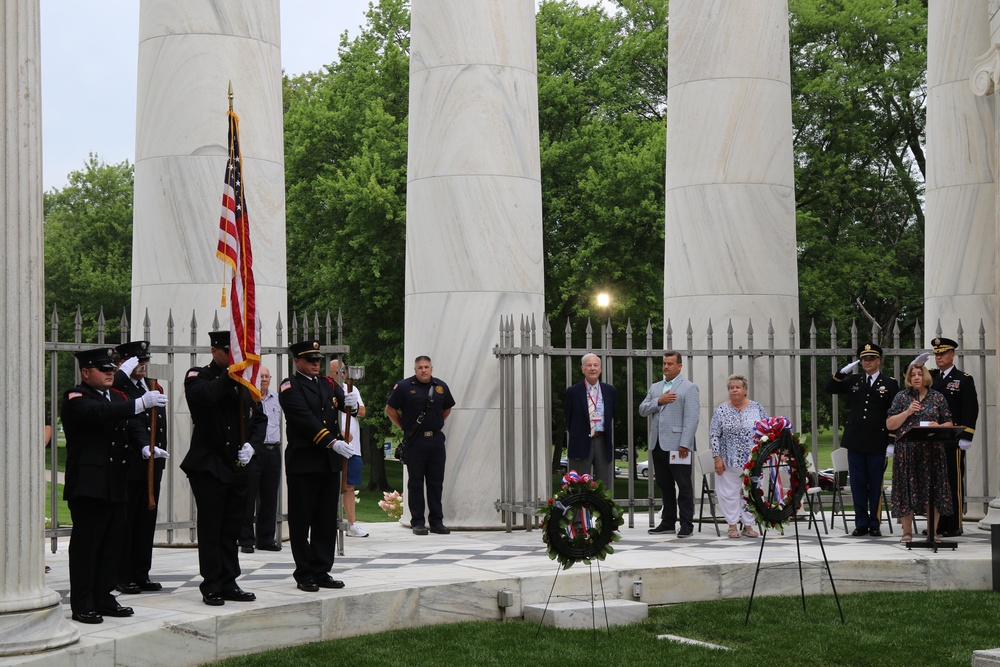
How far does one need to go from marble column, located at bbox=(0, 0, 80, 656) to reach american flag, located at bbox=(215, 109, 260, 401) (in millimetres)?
3019

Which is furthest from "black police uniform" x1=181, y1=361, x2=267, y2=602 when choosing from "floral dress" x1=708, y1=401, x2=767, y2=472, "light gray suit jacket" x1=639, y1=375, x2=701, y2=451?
"floral dress" x1=708, y1=401, x2=767, y2=472

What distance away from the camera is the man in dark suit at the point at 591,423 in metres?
22.4

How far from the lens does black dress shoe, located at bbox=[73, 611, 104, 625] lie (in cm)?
1362

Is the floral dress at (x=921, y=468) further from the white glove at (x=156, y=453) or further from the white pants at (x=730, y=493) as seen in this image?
the white glove at (x=156, y=453)

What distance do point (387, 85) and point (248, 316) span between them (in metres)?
38.3

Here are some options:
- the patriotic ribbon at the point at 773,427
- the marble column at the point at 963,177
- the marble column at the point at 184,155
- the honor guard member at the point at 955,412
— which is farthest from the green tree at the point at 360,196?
the patriotic ribbon at the point at 773,427

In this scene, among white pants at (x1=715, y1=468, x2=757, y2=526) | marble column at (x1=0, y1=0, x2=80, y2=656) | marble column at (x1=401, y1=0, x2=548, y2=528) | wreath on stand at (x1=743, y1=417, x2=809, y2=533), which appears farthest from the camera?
marble column at (x1=401, y1=0, x2=548, y2=528)

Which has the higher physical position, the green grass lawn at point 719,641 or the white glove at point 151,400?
the white glove at point 151,400

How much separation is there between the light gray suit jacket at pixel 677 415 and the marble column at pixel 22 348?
11.8 metres

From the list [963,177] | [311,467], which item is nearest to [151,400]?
[311,467]

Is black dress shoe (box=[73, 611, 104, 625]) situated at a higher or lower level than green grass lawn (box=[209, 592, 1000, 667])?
higher

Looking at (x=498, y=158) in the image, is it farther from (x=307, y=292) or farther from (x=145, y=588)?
(x=307, y=292)

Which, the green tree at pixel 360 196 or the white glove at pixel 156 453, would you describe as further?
the green tree at pixel 360 196

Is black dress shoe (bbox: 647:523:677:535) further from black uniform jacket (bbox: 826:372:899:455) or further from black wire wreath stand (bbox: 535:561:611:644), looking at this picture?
black wire wreath stand (bbox: 535:561:611:644)
